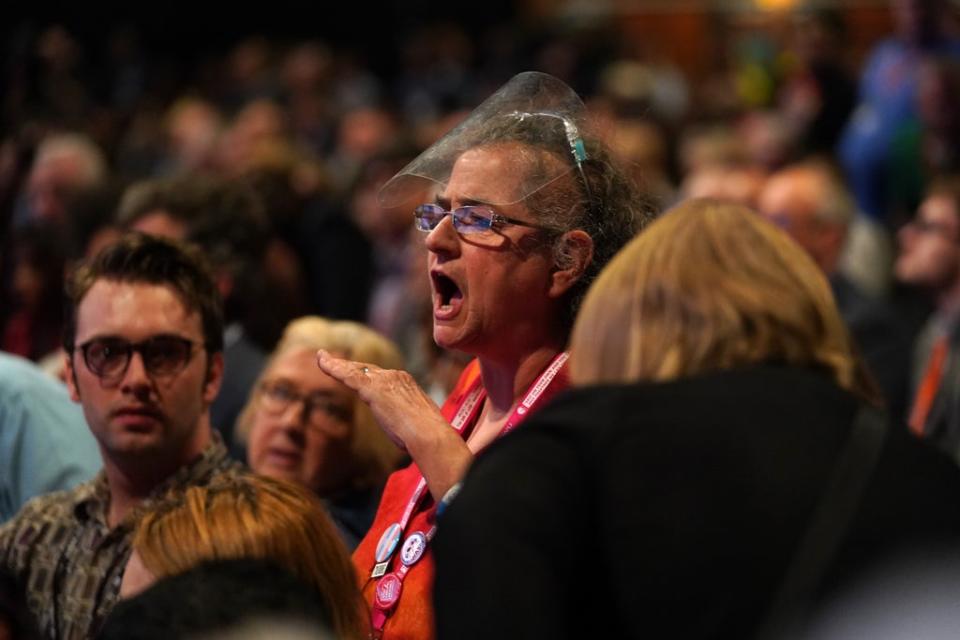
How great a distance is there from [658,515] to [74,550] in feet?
5.61

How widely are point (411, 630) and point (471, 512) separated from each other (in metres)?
0.89

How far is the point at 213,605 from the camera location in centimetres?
196

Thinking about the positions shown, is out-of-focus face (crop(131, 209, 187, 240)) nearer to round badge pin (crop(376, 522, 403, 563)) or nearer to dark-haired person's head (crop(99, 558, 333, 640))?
round badge pin (crop(376, 522, 403, 563))

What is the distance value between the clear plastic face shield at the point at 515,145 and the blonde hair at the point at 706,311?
834mm

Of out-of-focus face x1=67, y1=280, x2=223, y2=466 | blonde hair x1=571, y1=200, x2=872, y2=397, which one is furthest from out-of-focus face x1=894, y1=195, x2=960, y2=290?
blonde hair x1=571, y1=200, x2=872, y2=397

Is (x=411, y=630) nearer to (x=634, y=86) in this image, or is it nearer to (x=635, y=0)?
(x=634, y=86)

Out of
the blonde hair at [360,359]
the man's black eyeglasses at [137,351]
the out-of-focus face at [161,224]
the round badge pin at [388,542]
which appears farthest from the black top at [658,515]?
the out-of-focus face at [161,224]

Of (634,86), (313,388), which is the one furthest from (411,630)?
(634,86)

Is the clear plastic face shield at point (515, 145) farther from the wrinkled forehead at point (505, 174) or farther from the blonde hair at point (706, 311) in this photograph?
the blonde hair at point (706, 311)

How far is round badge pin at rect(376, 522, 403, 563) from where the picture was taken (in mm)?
2904

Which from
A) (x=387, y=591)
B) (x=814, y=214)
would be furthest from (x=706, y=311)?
(x=814, y=214)

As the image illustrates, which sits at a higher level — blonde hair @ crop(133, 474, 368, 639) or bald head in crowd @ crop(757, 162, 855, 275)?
blonde hair @ crop(133, 474, 368, 639)

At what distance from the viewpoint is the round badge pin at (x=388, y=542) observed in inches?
114

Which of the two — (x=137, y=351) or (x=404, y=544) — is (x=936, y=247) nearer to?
(x=137, y=351)
